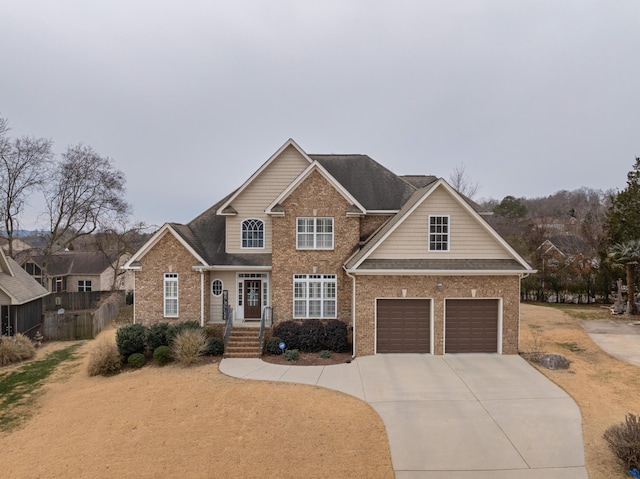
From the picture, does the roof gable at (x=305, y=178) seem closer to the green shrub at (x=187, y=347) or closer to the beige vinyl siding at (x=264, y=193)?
the beige vinyl siding at (x=264, y=193)

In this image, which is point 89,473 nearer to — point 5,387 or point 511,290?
point 5,387

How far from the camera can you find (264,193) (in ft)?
60.2

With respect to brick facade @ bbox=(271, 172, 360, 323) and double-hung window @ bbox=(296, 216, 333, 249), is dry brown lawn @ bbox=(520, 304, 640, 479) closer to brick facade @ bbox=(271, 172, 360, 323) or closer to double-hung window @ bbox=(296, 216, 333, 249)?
brick facade @ bbox=(271, 172, 360, 323)

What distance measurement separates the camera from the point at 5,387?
13.1 meters

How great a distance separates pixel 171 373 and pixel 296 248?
23.9ft

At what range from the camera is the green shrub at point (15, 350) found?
15.9m

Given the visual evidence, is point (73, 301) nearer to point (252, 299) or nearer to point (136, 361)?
point (136, 361)

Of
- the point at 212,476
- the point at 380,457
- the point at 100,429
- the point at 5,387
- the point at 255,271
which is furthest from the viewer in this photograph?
the point at 255,271

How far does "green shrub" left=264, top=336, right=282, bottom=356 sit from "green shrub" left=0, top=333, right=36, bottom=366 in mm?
11673

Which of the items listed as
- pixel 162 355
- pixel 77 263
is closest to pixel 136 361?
pixel 162 355

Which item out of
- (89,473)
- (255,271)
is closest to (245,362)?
(255,271)

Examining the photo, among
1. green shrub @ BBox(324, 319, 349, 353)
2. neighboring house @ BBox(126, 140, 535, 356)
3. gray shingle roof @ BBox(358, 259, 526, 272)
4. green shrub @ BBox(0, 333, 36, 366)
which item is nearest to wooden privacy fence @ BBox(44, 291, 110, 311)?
green shrub @ BBox(0, 333, 36, 366)

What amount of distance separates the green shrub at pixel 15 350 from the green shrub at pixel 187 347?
8.14m

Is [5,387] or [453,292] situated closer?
[5,387]
